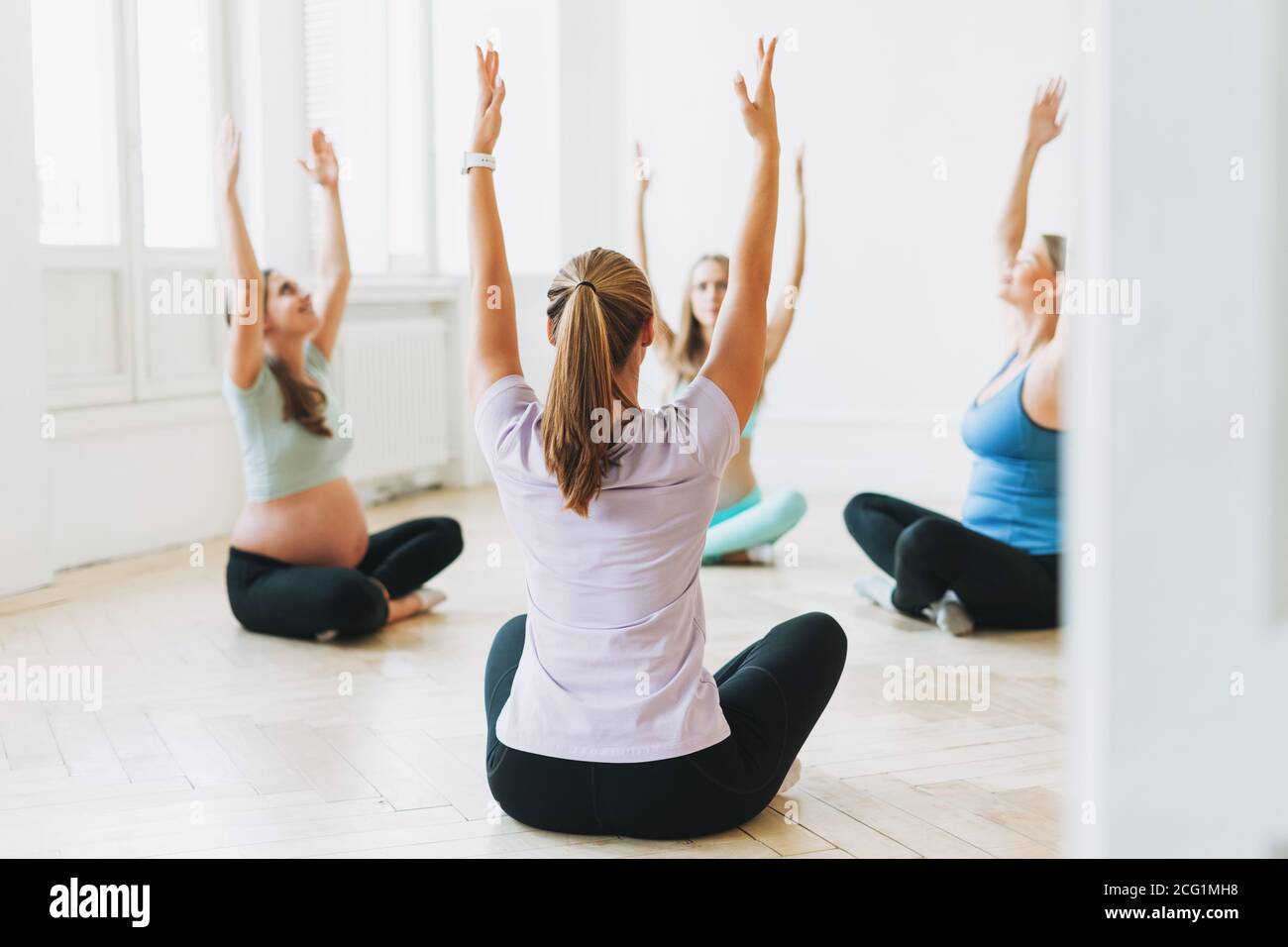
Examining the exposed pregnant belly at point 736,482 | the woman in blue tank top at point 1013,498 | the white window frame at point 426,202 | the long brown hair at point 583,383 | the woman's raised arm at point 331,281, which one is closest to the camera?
the long brown hair at point 583,383

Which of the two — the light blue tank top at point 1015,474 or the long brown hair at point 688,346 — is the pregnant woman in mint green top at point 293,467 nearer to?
the long brown hair at point 688,346

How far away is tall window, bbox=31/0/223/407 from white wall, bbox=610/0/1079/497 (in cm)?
245

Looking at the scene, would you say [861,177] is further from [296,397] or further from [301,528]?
[301,528]

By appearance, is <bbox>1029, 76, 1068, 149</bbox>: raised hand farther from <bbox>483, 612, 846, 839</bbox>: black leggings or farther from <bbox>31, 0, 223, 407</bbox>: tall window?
<bbox>31, 0, 223, 407</bbox>: tall window

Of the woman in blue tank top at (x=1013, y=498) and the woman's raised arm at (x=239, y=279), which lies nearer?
the woman's raised arm at (x=239, y=279)

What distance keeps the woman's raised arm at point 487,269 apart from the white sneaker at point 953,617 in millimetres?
1981

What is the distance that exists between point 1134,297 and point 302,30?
19.1 ft

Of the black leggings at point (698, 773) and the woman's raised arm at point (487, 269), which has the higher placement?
the woman's raised arm at point (487, 269)

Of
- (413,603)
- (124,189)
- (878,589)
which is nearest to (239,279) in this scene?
(413,603)

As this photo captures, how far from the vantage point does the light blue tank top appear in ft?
11.8

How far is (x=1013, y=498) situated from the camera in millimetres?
3740

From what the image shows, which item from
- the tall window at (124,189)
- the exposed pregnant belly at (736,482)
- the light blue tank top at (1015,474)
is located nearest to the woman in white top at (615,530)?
the light blue tank top at (1015,474)

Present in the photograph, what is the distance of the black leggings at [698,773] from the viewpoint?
2.01m

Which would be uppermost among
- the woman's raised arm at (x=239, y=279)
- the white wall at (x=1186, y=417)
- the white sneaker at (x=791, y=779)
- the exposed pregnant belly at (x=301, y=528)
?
the woman's raised arm at (x=239, y=279)
